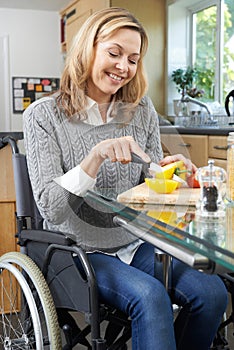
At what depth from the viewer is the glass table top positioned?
2.62 ft

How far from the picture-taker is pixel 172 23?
526 centimetres

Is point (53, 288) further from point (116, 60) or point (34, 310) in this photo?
point (116, 60)

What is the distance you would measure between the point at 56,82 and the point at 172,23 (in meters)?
3.11

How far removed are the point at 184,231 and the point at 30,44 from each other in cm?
730

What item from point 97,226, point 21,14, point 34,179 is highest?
point 21,14

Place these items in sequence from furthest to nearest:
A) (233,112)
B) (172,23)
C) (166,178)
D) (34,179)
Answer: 1. (172,23)
2. (233,112)
3. (34,179)
4. (166,178)

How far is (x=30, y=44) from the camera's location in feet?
25.6

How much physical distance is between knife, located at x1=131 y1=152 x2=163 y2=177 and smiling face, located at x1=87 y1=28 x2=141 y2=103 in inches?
9.7

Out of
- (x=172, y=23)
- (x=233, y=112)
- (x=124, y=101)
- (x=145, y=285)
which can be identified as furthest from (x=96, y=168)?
(x=172, y=23)

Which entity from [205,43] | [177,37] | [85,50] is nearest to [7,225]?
[85,50]

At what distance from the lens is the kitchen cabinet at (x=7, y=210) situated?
8.55 ft

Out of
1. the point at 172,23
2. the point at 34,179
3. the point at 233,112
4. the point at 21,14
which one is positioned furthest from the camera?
the point at 21,14

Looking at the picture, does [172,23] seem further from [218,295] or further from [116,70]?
[218,295]

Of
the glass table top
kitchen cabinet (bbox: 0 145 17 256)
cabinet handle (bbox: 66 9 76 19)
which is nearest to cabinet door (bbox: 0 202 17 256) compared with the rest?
kitchen cabinet (bbox: 0 145 17 256)
